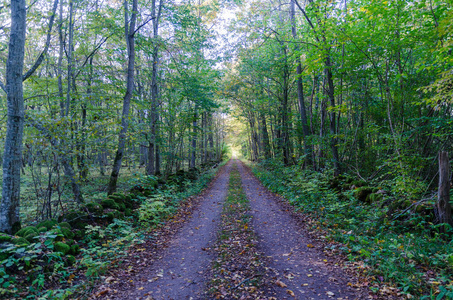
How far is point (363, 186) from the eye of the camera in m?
7.66

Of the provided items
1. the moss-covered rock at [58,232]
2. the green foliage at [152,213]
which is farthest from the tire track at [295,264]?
the moss-covered rock at [58,232]

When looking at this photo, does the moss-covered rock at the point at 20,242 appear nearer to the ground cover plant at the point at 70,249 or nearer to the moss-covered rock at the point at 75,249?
the ground cover plant at the point at 70,249

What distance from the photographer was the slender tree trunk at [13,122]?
4.89 meters

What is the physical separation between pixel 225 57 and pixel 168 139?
825 cm

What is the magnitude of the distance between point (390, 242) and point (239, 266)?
3.13 metres

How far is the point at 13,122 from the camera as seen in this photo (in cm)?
496

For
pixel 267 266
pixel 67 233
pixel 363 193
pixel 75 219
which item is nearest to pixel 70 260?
pixel 67 233

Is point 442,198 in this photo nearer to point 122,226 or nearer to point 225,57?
point 122,226

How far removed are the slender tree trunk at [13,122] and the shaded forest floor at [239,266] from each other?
110 inches

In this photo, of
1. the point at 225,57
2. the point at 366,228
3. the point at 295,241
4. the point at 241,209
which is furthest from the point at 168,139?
the point at 366,228

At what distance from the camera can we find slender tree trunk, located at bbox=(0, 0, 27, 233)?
4.89 m

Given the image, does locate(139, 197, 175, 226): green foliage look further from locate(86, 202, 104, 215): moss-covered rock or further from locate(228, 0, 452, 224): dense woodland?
locate(228, 0, 452, 224): dense woodland

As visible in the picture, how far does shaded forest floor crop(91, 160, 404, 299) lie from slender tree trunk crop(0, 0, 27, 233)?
9.20 ft

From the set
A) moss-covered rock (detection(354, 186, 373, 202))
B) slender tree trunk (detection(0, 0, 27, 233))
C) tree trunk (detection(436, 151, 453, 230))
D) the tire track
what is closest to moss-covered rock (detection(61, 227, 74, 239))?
slender tree trunk (detection(0, 0, 27, 233))
